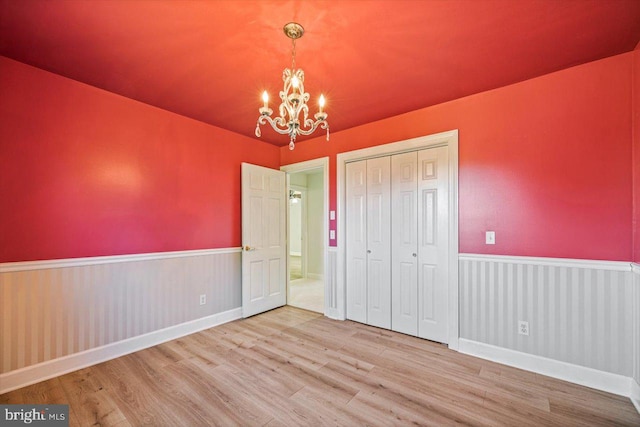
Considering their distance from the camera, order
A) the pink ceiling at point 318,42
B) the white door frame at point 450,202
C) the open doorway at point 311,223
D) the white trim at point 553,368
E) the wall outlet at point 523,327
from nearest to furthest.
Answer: the pink ceiling at point 318,42, the white trim at point 553,368, the wall outlet at point 523,327, the white door frame at point 450,202, the open doorway at point 311,223

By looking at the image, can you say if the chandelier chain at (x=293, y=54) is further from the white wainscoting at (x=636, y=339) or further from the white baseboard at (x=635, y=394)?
the white baseboard at (x=635, y=394)

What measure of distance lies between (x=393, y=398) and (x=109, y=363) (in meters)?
→ 2.54

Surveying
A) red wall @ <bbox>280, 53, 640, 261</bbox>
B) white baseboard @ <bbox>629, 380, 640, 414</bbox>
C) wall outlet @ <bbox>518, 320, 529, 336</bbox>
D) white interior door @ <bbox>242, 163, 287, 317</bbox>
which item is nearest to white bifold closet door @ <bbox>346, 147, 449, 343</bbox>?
red wall @ <bbox>280, 53, 640, 261</bbox>

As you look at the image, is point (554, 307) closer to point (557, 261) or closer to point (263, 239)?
point (557, 261)

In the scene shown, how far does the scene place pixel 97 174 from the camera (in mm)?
2576

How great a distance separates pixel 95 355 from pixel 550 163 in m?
4.40

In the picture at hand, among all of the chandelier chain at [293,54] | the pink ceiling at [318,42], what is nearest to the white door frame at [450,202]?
the pink ceiling at [318,42]

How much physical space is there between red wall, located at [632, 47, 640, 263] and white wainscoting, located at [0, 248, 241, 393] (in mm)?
3981

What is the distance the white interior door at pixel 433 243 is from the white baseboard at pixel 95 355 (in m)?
2.55

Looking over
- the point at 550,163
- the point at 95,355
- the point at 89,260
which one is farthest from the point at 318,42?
the point at 95,355

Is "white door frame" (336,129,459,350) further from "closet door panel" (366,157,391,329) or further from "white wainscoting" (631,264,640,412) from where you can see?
"white wainscoting" (631,264,640,412)

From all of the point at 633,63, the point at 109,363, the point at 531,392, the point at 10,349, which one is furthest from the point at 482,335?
the point at 10,349

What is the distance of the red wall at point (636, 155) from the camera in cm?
195

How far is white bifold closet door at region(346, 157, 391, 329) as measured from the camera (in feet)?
10.9
